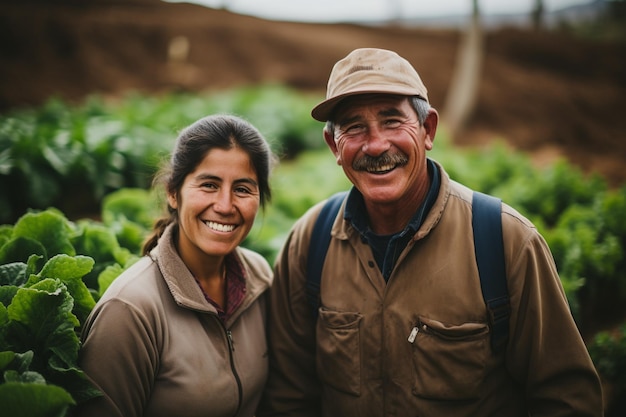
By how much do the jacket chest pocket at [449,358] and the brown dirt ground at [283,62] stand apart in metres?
11.8

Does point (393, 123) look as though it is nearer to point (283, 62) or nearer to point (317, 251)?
point (317, 251)

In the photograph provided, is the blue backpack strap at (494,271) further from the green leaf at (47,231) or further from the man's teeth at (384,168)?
the green leaf at (47,231)

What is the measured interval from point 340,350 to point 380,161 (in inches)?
37.5

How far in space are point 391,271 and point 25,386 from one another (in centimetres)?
Answer: 155

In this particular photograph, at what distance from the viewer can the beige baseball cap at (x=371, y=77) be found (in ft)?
7.23

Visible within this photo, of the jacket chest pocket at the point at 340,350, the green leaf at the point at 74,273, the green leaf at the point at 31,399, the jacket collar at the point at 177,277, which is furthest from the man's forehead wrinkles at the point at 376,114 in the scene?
the green leaf at the point at 31,399

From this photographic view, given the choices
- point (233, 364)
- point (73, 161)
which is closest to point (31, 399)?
point (233, 364)

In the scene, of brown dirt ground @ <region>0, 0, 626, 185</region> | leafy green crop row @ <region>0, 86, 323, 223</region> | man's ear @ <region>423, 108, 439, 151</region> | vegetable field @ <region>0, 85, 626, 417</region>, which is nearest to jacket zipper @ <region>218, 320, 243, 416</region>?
vegetable field @ <region>0, 85, 626, 417</region>

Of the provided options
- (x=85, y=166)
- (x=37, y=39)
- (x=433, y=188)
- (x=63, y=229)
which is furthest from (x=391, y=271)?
(x=37, y=39)

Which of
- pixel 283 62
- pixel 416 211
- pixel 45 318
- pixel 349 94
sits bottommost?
pixel 45 318

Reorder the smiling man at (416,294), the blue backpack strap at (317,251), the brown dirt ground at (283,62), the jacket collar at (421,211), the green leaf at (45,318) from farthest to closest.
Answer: the brown dirt ground at (283,62)
the blue backpack strap at (317,251)
the jacket collar at (421,211)
the smiling man at (416,294)
the green leaf at (45,318)

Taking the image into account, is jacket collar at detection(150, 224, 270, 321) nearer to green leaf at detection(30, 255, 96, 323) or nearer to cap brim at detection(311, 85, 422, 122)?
green leaf at detection(30, 255, 96, 323)

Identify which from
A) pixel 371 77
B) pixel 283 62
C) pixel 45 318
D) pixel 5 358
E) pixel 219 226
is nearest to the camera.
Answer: pixel 5 358

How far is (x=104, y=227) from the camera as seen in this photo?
10.8 feet
